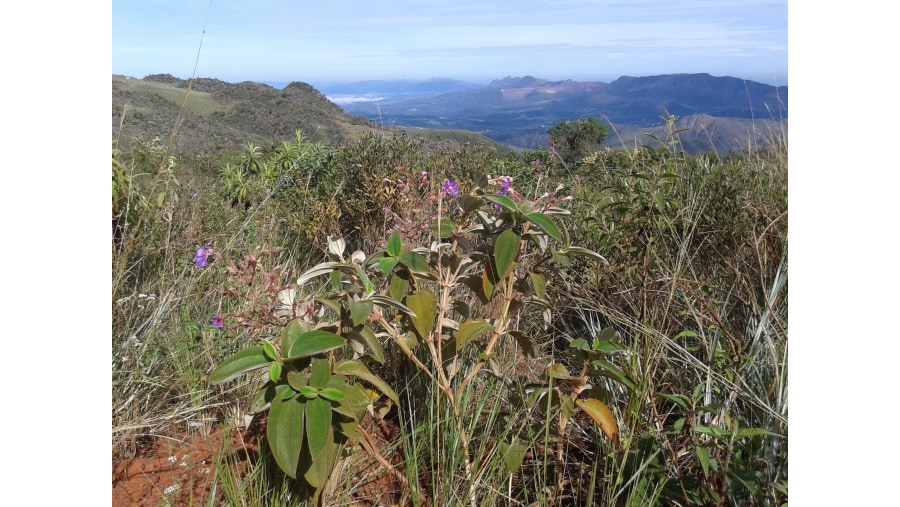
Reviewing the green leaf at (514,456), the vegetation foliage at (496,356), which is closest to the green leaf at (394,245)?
the vegetation foliage at (496,356)

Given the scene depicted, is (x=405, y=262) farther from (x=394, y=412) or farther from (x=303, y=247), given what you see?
(x=303, y=247)

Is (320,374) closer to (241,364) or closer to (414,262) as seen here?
(241,364)

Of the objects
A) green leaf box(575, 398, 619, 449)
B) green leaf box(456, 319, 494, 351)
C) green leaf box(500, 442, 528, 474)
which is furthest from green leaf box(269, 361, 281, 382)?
green leaf box(575, 398, 619, 449)

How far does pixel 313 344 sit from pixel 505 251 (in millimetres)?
443

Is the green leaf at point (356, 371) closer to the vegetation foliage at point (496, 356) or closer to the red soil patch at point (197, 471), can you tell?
the vegetation foliage at point (496, 356)

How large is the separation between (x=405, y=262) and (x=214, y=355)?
0.96 metres

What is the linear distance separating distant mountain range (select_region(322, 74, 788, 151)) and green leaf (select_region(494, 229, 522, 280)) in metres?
0.56

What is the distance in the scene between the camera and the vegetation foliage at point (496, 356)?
4.14 ft

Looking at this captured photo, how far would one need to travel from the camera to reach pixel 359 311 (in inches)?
45.5

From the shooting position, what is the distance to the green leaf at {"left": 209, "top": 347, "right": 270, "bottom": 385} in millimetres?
1154

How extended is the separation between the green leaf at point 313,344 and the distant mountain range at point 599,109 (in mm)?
866

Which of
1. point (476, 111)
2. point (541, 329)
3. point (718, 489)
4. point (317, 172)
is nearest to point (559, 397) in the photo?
point (718, 489)

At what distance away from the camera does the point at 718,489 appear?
1338mm

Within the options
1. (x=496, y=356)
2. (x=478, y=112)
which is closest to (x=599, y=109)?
(x=496, y=356)
